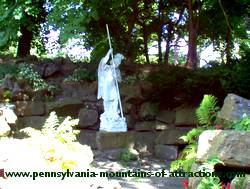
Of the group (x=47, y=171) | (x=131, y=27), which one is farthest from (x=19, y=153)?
(x=131, y=27)

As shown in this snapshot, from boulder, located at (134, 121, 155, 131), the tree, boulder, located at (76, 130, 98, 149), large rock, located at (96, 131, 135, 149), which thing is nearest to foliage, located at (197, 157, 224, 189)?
large rock, located at (96, 131, 135, 149)

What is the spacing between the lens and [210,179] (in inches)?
160

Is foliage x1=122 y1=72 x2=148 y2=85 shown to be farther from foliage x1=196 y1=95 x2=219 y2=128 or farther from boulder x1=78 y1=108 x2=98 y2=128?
foliage x1=196 y1=95 x2=219 y2=128

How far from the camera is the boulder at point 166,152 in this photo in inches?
424

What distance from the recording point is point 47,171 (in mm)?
4559

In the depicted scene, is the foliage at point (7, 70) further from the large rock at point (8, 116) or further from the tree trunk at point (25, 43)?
the large rock at point (8, 116)

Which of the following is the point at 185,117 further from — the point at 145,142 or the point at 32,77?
the point at 32,77

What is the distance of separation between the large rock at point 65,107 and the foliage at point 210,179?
25.7 ft

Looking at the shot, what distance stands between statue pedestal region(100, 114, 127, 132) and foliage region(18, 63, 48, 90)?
2.64 metres

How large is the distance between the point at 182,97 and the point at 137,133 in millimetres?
1600

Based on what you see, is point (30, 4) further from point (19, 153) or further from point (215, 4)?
point (19, 153)

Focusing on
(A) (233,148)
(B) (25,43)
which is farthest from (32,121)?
(A) (233,148)

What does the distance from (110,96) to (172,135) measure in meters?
1.95

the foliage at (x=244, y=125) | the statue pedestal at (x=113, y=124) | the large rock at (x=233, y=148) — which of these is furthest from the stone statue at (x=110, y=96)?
the large rock at (x=233, y=148)
